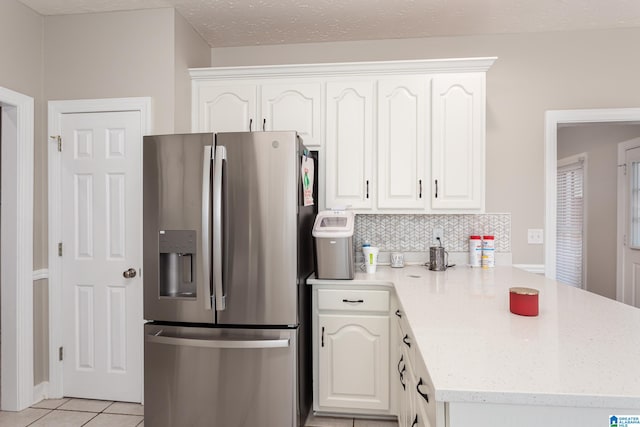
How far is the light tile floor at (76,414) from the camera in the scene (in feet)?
7.23

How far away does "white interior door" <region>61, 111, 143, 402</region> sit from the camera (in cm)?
243

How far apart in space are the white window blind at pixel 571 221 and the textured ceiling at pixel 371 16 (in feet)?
8.45

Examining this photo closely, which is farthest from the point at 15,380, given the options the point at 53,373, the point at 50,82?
the point at 50,82

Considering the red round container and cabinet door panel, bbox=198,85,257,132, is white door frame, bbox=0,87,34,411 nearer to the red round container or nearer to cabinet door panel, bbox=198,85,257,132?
cabinet door panel, bbox=198,85,257,132

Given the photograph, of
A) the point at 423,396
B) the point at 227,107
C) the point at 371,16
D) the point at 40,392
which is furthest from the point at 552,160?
the point at 40,392

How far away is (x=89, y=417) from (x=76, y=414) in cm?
11

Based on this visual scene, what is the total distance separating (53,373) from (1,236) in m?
0.98

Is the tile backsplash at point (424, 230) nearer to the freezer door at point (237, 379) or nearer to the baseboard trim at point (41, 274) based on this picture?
the freezer door at point (237, 379)

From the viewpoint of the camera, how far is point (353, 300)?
2.20 meters

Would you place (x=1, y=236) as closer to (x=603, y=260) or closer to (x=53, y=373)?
(x=53, y=373)

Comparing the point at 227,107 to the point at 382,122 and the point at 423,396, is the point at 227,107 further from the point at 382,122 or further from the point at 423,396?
the point at 423,396

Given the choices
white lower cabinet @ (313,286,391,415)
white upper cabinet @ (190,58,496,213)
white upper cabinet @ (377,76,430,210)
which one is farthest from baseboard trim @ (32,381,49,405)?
white upper cabinet @ (377,76,430,210)

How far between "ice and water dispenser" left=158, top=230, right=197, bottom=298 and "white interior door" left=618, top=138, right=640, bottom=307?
4203mm

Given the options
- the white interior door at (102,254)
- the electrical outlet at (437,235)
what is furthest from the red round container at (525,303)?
the white interior door at (102,254)
